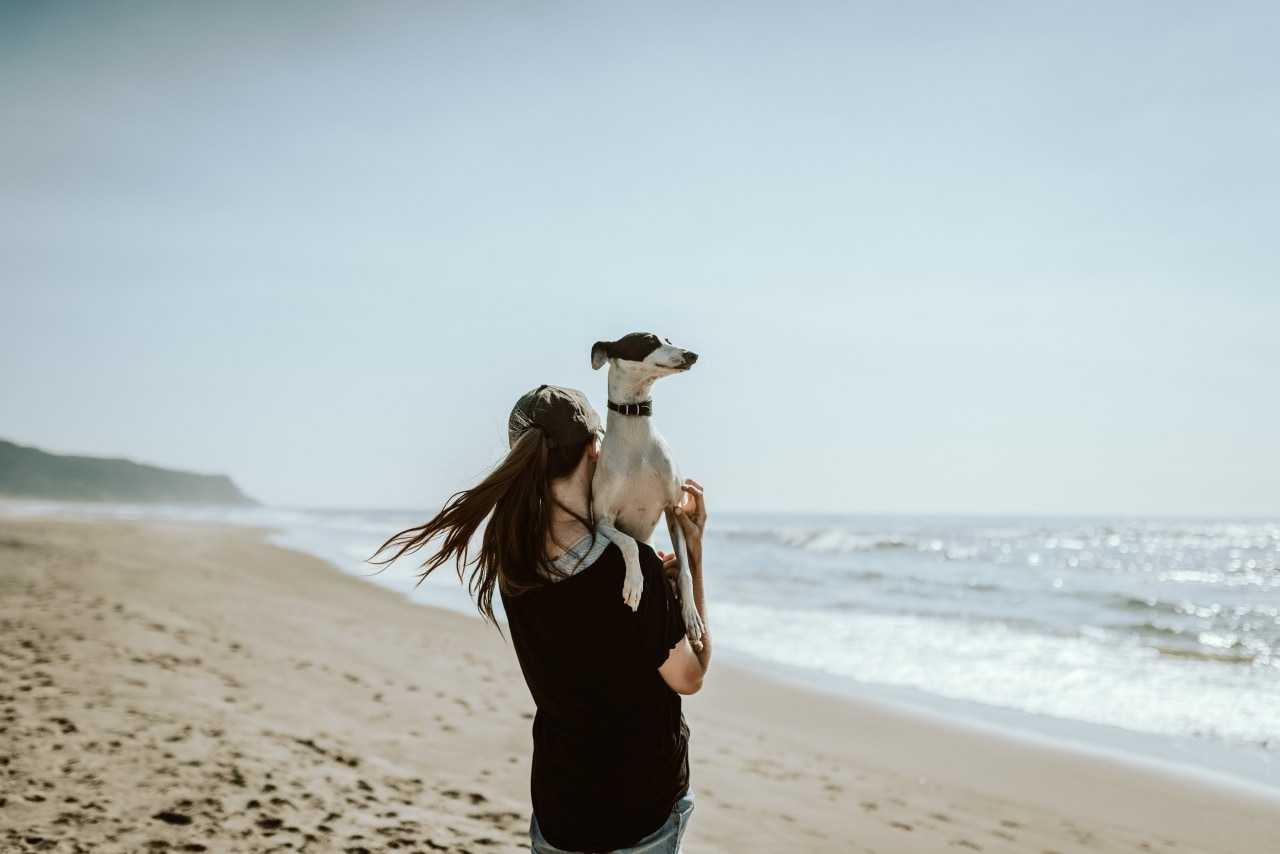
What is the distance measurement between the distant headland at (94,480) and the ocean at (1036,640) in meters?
96.4

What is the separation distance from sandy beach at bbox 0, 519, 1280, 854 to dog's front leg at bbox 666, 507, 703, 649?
7.80ft

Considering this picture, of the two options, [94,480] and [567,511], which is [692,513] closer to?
[567,511]

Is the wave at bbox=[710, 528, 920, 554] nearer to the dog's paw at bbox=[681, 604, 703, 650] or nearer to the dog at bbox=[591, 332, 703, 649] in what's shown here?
the dog at bbox=[591, 332, 703, 649]

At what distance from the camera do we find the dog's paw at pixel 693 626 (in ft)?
6.57

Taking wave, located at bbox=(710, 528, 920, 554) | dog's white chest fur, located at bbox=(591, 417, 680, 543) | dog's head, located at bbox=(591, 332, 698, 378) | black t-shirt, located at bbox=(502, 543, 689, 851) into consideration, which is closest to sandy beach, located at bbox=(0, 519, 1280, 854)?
black t-shirt, located at bbox=(502, 543, 689, 851)

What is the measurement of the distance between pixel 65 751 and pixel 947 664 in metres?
8.88

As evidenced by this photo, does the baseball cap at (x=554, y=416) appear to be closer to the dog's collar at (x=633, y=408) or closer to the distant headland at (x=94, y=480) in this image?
the dog's collar at (x=633, y=408)

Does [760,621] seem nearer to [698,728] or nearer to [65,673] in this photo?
[698,728]

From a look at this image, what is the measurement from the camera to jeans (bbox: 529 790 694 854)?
1850 millimetres

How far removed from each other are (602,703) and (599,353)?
3.48 ft

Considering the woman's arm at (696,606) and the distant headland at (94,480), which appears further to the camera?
the distant headland at (94,480)

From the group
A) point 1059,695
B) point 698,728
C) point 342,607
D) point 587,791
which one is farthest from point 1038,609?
point 587,791

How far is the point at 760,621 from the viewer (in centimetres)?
1319

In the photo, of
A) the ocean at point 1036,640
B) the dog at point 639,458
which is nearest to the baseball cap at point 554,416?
the dog at point 639,458
